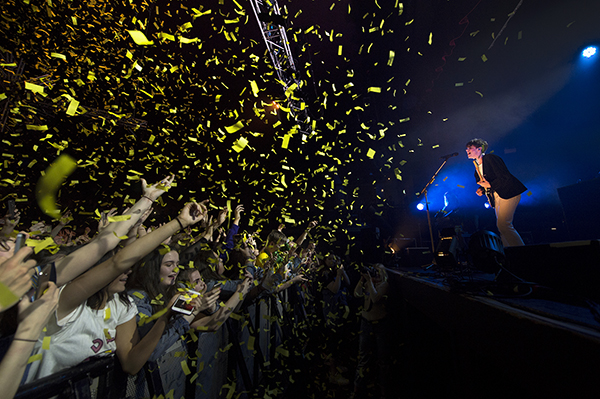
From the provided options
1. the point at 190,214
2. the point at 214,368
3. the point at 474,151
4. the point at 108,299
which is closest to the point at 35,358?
the point at 108,299

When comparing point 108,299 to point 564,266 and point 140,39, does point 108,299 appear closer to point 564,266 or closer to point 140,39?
point 140,39

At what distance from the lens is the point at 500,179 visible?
379 centimetres

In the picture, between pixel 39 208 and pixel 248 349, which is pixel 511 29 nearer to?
pixel 248 349

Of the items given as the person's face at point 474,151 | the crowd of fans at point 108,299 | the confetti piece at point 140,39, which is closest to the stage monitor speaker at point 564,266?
the person's face at point 474,151

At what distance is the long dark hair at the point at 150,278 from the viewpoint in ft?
7.23

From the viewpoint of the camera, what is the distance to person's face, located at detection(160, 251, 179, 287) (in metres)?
2.26

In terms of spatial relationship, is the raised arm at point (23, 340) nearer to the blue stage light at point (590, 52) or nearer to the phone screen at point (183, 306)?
the phone screen at point (183, 306)

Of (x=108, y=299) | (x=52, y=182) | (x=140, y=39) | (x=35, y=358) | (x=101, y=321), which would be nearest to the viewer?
(x=35, y=358)

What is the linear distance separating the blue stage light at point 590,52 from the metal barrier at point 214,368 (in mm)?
10385

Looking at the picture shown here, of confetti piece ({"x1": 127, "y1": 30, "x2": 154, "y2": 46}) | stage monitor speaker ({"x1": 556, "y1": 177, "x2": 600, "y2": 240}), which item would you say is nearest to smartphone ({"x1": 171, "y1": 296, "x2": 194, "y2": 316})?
confetti piece ({"x1": 127, "y1": 30, "x2": 154, "y2": 46})

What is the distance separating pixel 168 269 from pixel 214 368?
3.94ft

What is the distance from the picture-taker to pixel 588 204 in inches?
261

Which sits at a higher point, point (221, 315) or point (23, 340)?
point (23, 340)

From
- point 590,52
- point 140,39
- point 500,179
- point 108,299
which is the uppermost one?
point 590,52
